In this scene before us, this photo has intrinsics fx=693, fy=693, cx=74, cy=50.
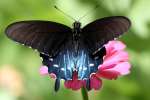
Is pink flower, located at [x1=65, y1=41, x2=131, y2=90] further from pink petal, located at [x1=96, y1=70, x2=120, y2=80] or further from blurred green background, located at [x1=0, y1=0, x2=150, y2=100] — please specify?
blurred green background, located at [x1=0, y1=0, x2=150, y2=100]

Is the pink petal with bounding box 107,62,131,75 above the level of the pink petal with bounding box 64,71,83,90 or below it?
above

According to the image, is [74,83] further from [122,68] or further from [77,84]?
[122,68]

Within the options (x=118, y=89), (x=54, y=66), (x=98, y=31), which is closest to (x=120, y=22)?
(x=98, y=31)

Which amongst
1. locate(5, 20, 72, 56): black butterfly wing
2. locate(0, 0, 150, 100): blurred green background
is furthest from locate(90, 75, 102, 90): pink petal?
locate(0, 0, 150, 100): blurred green background

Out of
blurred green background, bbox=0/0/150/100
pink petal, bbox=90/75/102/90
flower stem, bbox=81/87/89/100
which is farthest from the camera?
blurred green background, bbox=0/0/150/100

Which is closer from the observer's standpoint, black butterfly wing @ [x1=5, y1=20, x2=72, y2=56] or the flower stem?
the flower stem

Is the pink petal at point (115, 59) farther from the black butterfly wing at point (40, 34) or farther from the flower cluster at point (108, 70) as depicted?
the black butterfly wing at point (40, 34)

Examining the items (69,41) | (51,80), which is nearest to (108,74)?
(69,41)
